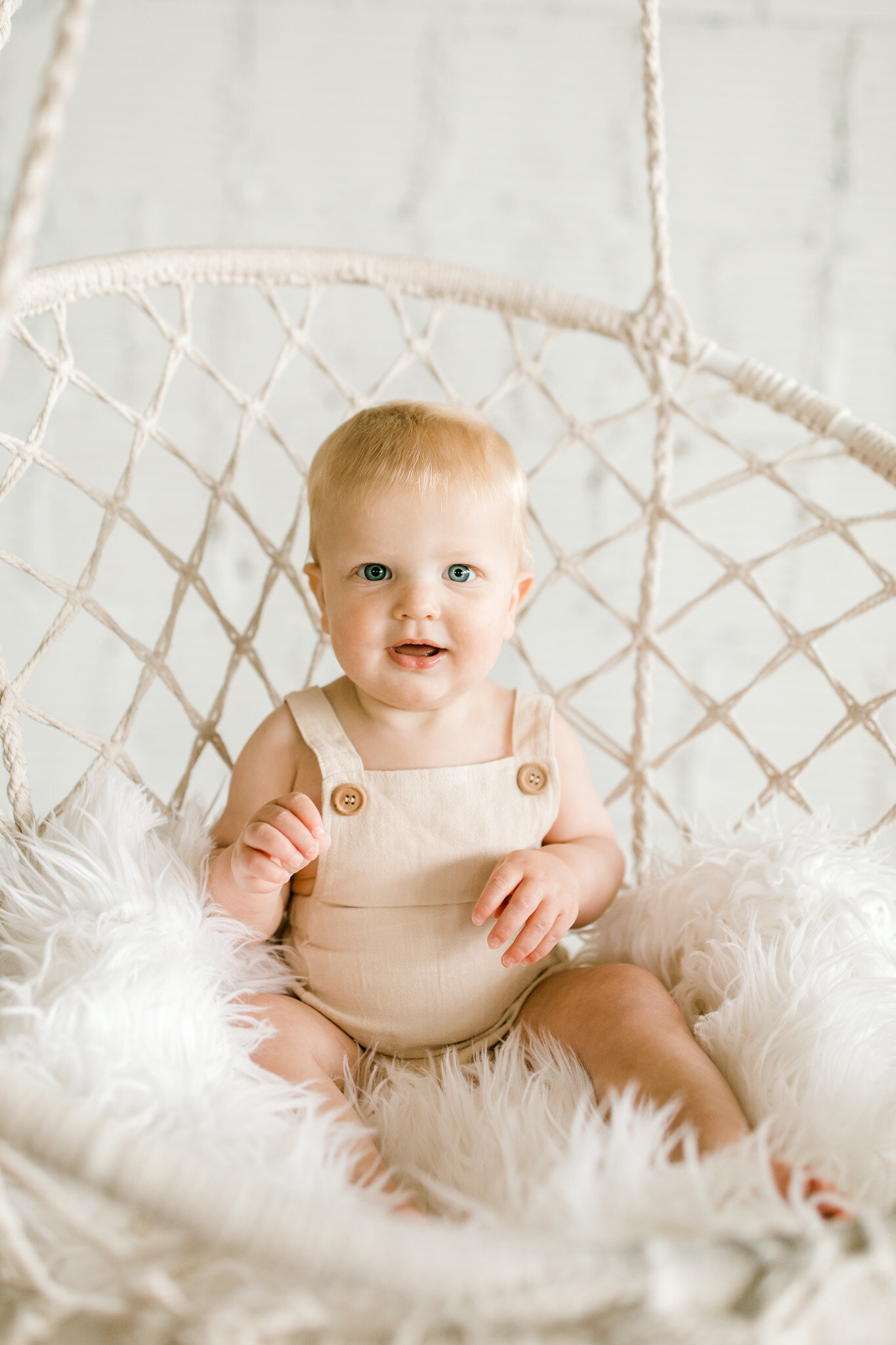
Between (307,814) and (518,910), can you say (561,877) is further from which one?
(307,814)

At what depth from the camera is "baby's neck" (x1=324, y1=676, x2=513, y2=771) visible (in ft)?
3.02

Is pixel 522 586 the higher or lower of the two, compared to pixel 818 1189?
higher

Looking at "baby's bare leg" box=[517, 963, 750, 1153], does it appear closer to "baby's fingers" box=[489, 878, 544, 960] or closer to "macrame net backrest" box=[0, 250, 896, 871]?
"baby's fingers" box=[489, 878, 544, 960]

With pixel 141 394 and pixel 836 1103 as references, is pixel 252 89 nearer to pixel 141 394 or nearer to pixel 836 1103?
pixel 141 394

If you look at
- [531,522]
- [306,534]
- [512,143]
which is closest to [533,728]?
[531,522]

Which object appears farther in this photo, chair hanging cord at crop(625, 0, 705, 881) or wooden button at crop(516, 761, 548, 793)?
chair hanging cord at crop(625, 0, 705, 881)

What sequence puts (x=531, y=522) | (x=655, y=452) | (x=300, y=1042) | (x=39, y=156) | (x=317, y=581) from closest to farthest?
(x=39, y=156) → (x=300, y=1042) → (x=317, y=581) → (x=655, y=452) → (x=531, y=522)

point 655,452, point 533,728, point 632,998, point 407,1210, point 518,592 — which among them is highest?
point 655,452

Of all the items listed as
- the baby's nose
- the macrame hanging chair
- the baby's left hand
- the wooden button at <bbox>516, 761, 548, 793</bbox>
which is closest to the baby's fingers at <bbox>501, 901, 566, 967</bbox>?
the baby's left hand

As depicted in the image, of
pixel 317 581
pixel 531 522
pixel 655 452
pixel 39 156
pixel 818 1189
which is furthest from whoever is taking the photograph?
pixel 531 522

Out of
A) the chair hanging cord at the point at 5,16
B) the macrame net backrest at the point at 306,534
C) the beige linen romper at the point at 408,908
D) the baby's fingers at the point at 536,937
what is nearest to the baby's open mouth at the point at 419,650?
the beige linen romper at the point at 408,908

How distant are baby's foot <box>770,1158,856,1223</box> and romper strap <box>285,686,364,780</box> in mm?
449

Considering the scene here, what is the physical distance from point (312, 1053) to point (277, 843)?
0.54ft

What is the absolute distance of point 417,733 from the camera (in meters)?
0.93
